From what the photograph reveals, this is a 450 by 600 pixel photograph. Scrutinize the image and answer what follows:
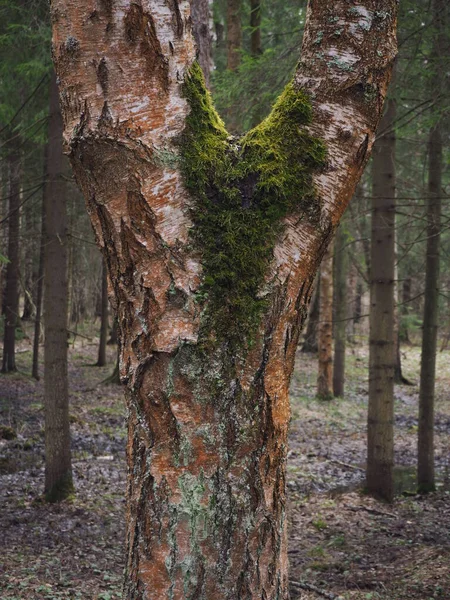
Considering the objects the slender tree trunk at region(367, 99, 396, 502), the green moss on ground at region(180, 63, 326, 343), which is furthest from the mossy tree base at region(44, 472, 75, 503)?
the green moss on ground at region(180, 63, 326, 343)

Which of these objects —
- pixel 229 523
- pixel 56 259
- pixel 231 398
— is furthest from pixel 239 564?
pixel 56 259

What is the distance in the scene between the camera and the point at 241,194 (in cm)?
192

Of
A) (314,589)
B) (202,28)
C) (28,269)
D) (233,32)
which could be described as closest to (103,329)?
(28,269)

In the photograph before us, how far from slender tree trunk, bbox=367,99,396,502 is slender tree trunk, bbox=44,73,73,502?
410 centimetres

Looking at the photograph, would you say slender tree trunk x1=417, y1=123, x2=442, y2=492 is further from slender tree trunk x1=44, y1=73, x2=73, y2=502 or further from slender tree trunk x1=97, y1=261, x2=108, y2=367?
slender tree trunk x1=97, y1=261, x2=108, y2=367

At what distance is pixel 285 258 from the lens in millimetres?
1846

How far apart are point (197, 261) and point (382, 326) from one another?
6.63 metres

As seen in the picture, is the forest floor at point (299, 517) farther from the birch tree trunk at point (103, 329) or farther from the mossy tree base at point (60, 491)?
the birch tree trunk at point (103, 329)

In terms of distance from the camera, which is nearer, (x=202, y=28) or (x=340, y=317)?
(x=202, y=28)

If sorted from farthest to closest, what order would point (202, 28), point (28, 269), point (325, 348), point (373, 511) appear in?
point (28, 269)
point (325, 348)
point (373, 511)
point (202, 28)

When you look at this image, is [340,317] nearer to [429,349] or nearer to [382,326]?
[429,349]

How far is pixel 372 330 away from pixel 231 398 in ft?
21.8

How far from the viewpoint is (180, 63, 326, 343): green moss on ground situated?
1.82 meters

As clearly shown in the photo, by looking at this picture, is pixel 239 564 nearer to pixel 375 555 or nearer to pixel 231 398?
pixel 231 398
